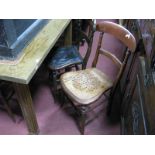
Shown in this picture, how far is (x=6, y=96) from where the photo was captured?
170cm

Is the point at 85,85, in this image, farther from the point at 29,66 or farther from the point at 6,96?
the point at 6,96

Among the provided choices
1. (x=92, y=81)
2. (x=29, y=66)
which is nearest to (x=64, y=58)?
(x=92, y=81)

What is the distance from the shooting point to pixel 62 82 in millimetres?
1462

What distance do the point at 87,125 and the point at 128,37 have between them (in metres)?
0.83

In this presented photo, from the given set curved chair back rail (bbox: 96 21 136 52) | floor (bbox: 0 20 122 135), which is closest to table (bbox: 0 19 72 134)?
floor (bbox: 0 20 122 135)

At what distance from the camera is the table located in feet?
3.56

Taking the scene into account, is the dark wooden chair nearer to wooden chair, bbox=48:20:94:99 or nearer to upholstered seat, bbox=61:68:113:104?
wooden chair, bbox=48:20:94:99

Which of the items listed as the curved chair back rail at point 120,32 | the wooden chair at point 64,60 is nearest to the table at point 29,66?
the wooden chair at point 64,60

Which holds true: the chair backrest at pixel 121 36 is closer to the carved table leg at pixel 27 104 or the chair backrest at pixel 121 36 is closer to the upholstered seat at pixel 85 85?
the upholstered seat at pixel 85 85

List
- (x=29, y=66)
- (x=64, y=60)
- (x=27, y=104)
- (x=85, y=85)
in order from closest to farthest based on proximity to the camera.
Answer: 1. (x=29, y=66)
2. (x=27, y=104)
3. (x=85, y=85)
4. (x=64, y=60)

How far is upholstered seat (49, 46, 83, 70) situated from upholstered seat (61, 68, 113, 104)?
13 centimetres

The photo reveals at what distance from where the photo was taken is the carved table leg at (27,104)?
1.19 metres

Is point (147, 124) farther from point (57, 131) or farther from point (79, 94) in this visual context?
point (57, 131)

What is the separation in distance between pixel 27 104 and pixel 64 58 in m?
0.56
